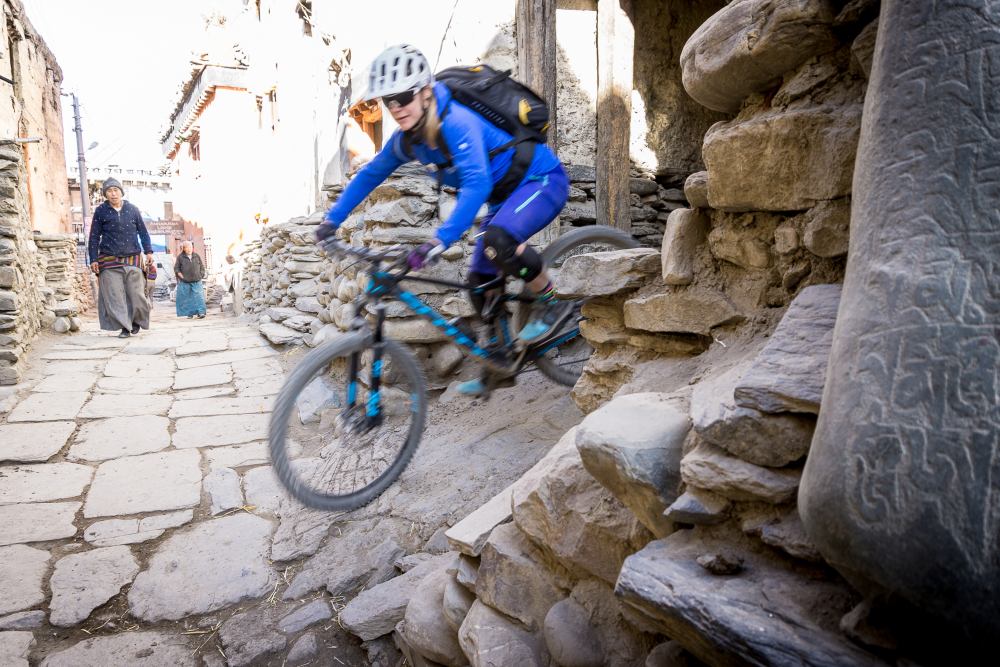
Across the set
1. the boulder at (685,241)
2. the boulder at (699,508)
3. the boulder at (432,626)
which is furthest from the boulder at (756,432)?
the boulder at (432,626)

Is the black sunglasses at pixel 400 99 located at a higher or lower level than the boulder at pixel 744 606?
higher

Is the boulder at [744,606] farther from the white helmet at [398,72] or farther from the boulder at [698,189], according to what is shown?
the white helmet at [398,72]

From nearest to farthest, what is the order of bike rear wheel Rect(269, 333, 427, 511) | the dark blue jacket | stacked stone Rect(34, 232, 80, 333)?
bike rear wheel Rect(269, 333, 427, 511)
the dark blue jacket
stacked stone Rect(34, 232, 80, 333)

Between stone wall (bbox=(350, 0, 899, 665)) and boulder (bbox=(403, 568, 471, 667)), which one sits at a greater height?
stone wall (bbox=(350, 0, 899, 665))

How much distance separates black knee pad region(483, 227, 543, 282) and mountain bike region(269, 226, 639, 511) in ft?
0.50

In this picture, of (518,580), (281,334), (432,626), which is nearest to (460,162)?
(518,580)

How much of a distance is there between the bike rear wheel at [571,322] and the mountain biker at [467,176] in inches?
5.2

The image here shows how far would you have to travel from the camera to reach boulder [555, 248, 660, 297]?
2.47 meters

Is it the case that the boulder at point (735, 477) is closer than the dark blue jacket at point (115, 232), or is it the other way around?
the boulder at point (735, 477)

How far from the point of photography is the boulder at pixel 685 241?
219cm

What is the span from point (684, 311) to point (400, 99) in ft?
4.33

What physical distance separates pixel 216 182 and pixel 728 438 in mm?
18226

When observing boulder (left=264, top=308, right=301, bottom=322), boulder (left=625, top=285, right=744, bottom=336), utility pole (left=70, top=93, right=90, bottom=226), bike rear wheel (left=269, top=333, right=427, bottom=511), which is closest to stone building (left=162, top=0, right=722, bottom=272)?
boulder (left=264, top=308, right=301, bottom=322)

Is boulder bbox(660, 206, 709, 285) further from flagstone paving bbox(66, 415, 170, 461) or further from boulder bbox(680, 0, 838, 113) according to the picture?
flagstone paving bbox(66, 415, 170, 461)
